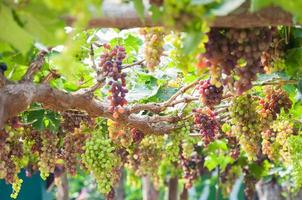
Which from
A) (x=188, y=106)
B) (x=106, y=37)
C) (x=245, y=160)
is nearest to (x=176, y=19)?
(x=106, y=37)

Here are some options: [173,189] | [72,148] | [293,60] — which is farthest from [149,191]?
[293,60]

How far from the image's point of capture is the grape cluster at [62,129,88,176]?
3.96m

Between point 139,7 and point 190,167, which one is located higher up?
point 190,167

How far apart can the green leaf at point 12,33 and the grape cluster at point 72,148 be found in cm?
241

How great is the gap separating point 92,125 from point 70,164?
0.38 m

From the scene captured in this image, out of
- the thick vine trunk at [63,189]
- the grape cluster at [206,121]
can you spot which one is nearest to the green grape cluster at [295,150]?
the grape cluster at [206,121]

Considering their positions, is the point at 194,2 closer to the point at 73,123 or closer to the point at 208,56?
the point at 208,56

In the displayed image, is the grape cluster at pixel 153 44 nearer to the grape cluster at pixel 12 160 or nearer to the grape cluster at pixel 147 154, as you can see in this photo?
the grape cluster at pixel 12 160

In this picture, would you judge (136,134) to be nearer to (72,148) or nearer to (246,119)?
(72,148)

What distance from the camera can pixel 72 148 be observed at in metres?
3.98

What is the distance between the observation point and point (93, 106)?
306 cm

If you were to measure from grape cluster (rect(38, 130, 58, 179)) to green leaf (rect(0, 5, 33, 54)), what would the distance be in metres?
2.03

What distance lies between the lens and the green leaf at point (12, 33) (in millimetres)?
1519

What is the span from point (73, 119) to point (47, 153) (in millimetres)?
249
